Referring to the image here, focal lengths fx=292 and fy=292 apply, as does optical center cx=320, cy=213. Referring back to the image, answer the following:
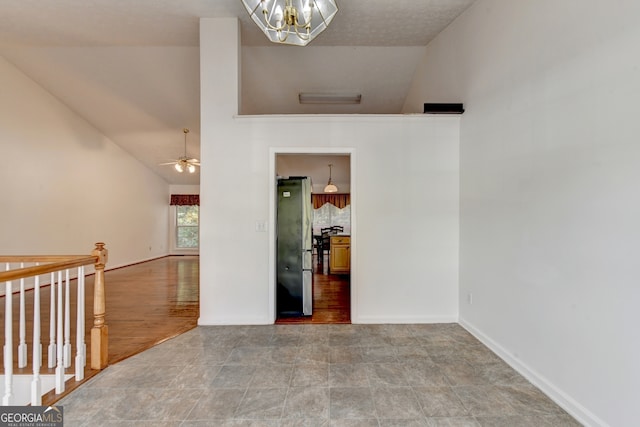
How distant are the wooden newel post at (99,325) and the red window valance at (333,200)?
297 inches

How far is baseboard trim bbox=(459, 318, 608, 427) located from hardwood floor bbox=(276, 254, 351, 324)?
4.93ft

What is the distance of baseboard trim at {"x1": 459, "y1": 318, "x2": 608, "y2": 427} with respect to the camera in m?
1.77

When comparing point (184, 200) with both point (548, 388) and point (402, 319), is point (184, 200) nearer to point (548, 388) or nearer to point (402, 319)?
point (402, 319)

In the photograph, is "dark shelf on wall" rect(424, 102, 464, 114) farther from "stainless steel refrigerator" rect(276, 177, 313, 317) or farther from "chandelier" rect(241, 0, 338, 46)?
"stainless steel refrigerator" rect(276, 177, 313, 317)

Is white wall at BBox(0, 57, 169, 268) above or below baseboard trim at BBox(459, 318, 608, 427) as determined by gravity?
above

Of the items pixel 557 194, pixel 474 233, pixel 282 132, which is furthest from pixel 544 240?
pixel 282 132

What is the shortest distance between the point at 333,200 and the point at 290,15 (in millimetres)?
7735

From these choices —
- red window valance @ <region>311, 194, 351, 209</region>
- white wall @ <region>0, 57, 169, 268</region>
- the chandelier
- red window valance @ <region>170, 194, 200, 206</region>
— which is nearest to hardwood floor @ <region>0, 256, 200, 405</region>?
white wall @ <region>0, 57, 169, 268</region>

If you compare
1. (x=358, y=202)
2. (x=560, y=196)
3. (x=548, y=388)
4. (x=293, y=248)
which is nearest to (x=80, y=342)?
(x=293, y=248)

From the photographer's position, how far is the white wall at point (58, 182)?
15.7 ft

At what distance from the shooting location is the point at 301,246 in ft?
12.3

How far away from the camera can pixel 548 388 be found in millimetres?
2064

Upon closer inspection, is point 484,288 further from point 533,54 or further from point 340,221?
point 340,221

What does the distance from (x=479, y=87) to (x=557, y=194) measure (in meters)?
1.52
